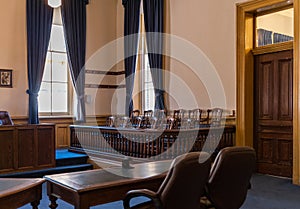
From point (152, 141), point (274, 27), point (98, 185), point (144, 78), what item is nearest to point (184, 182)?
point (98, 185)

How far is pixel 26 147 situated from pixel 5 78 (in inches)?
91.7

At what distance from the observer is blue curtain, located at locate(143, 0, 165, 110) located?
788cm

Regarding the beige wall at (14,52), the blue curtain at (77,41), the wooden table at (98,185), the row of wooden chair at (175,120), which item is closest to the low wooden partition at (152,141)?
the row of wooden chair at (175,120)

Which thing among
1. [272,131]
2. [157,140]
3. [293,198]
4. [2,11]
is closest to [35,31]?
[2,11]

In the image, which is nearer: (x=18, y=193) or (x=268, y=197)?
(x=18, y=193)

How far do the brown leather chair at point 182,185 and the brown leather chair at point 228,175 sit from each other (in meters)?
0.19

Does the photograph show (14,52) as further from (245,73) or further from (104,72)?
(245,73)

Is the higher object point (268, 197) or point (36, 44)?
point (36, 44)

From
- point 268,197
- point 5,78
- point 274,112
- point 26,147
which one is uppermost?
point 5,78

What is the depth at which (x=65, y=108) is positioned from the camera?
8664 millimetres

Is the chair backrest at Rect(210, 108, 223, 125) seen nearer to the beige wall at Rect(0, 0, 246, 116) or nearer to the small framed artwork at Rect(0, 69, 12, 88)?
the beige wall at Rect(0, 0, 246, 116)

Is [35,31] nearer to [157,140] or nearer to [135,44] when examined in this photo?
[135,44]

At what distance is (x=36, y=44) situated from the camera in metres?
7.84

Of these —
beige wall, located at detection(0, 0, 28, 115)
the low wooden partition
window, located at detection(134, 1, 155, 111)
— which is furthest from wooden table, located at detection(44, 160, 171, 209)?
window, located at detection(134, 1, 155, 111)
